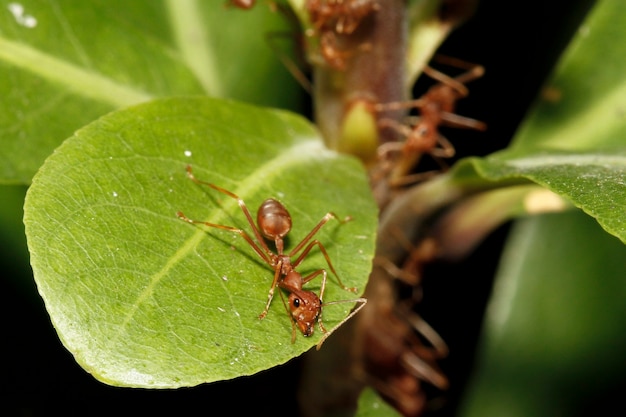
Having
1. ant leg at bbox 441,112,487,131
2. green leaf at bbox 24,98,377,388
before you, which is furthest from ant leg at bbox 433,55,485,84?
green leaf at bbox 24,98,377,388

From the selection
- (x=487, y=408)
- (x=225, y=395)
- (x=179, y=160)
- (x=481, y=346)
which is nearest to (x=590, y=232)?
(x=481, y=346)

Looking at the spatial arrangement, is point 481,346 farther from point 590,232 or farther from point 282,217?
point 282,217

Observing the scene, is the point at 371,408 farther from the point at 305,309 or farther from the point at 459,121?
the point at 459,121

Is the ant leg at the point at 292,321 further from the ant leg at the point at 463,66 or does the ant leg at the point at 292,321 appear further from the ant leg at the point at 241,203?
the ant leg at the point at 463,66

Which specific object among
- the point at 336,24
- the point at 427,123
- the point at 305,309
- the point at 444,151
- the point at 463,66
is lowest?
the point at 305,309

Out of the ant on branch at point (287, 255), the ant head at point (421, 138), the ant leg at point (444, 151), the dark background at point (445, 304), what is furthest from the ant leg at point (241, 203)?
the ant leg at point (444, 151)

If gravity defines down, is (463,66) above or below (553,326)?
above

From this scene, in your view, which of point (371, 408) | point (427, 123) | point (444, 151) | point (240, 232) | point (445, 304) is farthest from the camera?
point (445, 304)

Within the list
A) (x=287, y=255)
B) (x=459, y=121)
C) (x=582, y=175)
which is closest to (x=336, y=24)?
(x=287, y=255)
